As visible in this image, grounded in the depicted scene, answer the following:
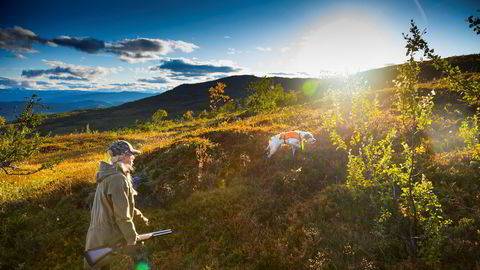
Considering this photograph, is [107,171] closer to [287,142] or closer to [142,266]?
[142,266]

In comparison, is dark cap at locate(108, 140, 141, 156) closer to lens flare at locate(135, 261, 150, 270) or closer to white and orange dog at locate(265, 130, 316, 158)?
lens flare at locate(135, 261, 150, 270)

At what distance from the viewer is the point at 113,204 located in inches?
213

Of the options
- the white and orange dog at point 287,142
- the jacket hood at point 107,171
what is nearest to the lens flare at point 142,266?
the jacket hood at point 107,171

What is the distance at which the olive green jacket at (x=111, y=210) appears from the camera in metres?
5.42

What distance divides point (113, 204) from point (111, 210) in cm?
38

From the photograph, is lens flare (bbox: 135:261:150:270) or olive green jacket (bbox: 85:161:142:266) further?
lens flare (bbox: 135:261:150:270)

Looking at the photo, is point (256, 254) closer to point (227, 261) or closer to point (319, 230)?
point (227, 261)

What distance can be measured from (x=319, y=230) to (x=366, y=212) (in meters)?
1.49

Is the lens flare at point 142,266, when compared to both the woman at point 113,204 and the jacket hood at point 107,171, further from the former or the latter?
the jacket hood at point 107,171

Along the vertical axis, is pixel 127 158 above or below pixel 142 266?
above

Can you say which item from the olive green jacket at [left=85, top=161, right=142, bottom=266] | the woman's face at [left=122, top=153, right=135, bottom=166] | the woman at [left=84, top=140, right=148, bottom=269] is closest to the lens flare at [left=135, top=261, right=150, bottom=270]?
the woman at [left=84, top=140, right=148, bottom=269]

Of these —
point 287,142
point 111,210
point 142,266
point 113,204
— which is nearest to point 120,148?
point 113,204

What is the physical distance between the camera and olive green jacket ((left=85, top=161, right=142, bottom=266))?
542cm

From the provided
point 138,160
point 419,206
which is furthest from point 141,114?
point 419,206
